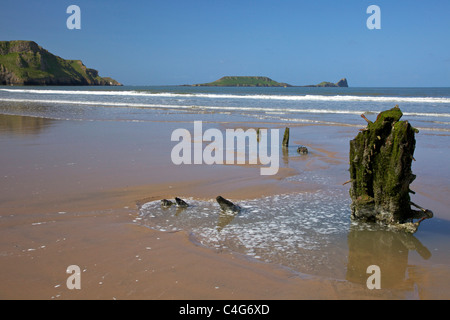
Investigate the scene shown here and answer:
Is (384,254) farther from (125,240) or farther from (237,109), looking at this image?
(237,109)

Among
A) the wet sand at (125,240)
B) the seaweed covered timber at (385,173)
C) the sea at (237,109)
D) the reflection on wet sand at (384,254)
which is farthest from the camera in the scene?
the sea at (237,109)

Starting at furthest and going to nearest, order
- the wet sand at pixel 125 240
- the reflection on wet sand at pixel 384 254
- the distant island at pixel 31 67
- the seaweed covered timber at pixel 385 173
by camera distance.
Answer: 1. the distant island at pixel 31 67
2. the seaweed covered timber at pixel 385 173
3. the reflection on wet sand at pixel 384 254
4. the wet sand at pixel 125 240

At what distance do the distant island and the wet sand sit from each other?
15065 cm

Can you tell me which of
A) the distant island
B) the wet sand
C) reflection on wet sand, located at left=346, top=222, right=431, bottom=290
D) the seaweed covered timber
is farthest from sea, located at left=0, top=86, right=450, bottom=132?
the distant island

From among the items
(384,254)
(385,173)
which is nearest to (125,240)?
(384,254)

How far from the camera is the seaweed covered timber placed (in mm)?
5059

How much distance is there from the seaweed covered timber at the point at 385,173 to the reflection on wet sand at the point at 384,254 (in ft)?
0.96

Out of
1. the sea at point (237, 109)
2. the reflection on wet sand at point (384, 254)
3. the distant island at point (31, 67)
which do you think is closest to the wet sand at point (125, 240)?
the reflection on wet sand at point (384, 254)

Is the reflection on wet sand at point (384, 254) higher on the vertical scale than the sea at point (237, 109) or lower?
lower

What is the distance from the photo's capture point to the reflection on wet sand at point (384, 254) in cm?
388

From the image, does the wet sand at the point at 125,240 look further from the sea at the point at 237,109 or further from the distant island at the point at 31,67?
the distant island at the point at 31,67

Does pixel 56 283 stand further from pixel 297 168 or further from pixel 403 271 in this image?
pixel 297 168

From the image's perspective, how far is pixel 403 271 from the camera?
4066 mm

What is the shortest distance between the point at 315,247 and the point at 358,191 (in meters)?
1.43
